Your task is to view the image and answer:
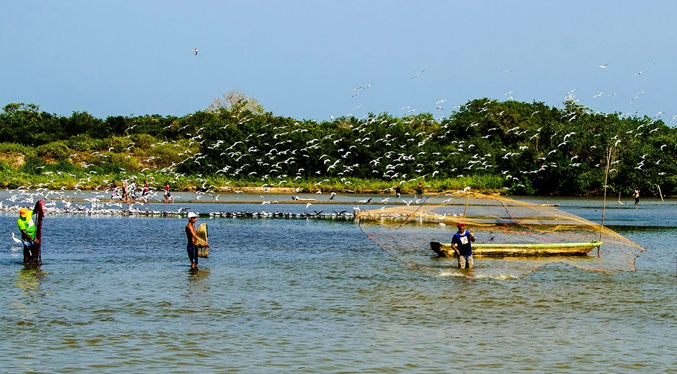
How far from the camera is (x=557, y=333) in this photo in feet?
58.8

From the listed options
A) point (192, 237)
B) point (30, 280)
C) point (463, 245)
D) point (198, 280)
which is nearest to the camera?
point (30, 280)

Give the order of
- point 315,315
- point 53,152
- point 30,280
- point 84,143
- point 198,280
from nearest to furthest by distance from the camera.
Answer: point 315,315, point 30,280, point 198,280, point 53,152, point 84,143

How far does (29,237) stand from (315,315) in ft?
34.8

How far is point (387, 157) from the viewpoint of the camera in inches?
3671

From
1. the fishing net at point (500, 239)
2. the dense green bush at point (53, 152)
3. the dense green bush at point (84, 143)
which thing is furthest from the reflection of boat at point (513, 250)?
the dense green bush at point (84, 143)

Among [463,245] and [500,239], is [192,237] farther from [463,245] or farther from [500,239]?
[500,239]

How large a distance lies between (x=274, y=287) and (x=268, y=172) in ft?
243

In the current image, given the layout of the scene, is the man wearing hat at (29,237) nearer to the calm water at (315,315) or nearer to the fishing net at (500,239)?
the calm water at (315,315)

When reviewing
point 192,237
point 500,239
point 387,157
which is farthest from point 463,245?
point 387,157

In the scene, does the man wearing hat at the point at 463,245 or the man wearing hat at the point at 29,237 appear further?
the man wearing hat at the point at 463,245

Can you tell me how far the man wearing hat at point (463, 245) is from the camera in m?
26.2

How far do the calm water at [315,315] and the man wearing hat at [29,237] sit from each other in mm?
462

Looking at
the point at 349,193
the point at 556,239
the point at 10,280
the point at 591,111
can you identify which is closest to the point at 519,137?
the point at 591,111

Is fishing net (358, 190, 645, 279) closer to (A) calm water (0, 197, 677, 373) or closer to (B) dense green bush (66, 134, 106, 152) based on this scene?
(A) calm water (0, 197, 677, 373)
